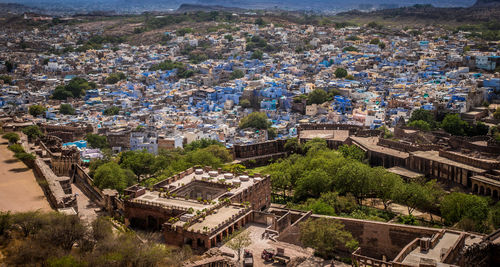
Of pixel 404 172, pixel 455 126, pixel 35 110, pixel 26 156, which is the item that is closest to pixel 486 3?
pixel 455 126

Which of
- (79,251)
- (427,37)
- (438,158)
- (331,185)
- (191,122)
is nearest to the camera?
(79,251)

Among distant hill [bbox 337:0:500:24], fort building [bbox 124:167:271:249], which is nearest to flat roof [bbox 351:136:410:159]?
fort building [bbox 124:167:271:249]

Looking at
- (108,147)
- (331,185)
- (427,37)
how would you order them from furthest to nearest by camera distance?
(427,37) < (108,147) < (331,185)

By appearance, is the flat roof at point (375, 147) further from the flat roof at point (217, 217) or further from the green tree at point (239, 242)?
the green tree at point (239, 242)

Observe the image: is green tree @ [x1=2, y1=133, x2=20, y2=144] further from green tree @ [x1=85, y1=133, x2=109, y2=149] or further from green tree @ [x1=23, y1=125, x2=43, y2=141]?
green tree @ [x1=85, y1=133, x2=109, y2=149]

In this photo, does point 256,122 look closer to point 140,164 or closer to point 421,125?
point 421,125

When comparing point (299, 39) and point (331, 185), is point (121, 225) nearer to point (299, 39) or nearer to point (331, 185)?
point (331, 185)

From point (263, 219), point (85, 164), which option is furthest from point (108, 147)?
point (263, 219)

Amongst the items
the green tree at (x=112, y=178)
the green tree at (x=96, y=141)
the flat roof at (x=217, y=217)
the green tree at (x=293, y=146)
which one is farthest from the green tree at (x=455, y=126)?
the green tree at (x=96, y=141)
